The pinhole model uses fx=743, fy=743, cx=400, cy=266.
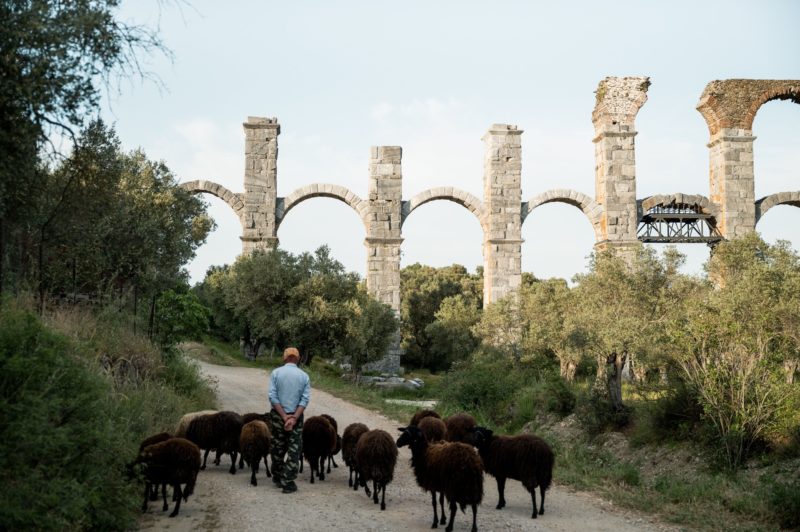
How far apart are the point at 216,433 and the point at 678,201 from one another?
26.9 metres

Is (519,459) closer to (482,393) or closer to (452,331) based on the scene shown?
(482,393)

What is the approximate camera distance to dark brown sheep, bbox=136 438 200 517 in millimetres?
6891

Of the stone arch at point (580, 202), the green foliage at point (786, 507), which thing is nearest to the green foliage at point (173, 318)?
the green foliage at point (786, 507)

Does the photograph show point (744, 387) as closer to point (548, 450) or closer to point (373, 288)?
point (548, 450)

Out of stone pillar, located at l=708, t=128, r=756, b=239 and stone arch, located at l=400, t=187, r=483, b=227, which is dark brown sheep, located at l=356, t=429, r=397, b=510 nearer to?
stone arch, located at l=400, t=187, r=483, b=227

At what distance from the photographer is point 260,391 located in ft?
59.4

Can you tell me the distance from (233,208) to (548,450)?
76.9ft

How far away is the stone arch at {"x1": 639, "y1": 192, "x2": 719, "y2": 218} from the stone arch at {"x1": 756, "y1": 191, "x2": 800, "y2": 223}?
2002mm

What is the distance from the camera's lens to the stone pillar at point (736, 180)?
3077 cm

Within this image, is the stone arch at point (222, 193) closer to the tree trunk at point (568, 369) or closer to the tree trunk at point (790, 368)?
the tree trunk at point (568, 369)

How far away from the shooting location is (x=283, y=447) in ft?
26.9

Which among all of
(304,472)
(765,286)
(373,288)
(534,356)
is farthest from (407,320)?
(304,472)

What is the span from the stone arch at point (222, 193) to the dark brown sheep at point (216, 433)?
825 inches

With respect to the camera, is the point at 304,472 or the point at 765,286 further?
the point at 765,286
